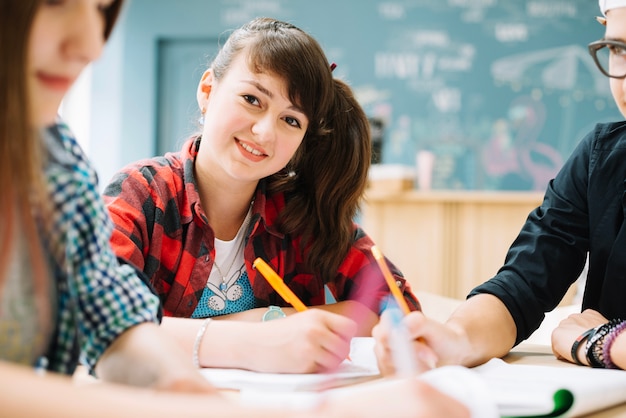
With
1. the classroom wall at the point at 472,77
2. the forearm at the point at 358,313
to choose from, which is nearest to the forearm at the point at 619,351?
the forearm at the point at 358,313

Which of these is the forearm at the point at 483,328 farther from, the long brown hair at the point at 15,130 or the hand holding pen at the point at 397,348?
the long brown hair at the point at 15,130

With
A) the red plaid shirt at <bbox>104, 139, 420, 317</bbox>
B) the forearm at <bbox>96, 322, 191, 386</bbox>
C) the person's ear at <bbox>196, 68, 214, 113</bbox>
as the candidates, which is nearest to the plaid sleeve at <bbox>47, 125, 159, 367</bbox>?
the forearm at <bbox>96, 322, 191, 386</bbox>

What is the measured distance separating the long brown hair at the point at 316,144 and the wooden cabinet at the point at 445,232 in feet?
6.84

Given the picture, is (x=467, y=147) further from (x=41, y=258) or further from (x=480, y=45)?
(x=41, y=258)

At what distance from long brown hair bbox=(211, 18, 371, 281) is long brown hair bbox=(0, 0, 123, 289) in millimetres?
793

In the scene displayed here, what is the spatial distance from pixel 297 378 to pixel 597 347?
16.8 inches

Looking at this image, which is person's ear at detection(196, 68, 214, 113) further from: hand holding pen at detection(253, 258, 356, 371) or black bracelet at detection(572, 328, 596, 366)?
black bracelet at detection(572, 328, 596, 366)

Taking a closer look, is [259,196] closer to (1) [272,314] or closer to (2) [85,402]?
(1) [272,314]

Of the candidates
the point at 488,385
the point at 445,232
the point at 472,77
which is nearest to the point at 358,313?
the point at 488,385

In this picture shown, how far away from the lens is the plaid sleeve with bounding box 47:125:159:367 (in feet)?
1.84

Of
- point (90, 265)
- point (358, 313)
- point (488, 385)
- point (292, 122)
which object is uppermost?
point (292, 122)

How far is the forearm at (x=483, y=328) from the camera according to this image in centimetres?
90

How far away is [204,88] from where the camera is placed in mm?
1385

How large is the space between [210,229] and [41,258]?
2.24 ft
